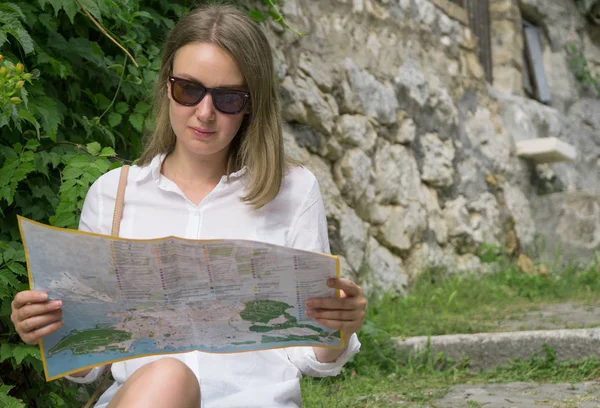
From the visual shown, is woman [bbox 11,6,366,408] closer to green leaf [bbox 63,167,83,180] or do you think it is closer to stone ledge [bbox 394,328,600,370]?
green leaf [bbox 63,167,83,180]

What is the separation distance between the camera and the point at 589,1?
25.6ft

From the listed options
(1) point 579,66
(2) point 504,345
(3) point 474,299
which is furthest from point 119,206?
(1) point 579,66

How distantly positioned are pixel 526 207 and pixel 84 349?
539cm

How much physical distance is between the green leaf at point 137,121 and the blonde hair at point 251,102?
71 centimetres

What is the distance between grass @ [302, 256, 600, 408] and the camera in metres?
2.95

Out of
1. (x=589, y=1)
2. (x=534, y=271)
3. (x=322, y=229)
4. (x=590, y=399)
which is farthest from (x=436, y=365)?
(x=589, y=1)

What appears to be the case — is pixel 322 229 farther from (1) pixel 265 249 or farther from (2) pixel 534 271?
(2) pixel 534 271

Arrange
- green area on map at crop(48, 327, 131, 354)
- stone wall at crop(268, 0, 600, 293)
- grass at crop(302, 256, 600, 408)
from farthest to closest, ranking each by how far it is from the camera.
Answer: stone wall at crop(268, 0, 600, 293) → grass at crop(302, 256, 600, 408) → green area on map at crop(48, 327, 131, 354)

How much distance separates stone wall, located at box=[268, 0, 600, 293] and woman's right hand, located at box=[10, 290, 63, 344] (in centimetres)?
252

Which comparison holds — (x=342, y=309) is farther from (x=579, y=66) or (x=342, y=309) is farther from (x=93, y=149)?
(x=579, y=66)

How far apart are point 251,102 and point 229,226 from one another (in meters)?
0.28

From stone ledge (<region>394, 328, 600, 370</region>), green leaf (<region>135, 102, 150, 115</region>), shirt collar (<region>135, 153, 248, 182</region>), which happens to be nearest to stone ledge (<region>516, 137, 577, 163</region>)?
stone ledge (<region>394, 328, 600, 370</region>)

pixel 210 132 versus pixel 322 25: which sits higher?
pixel 322 25

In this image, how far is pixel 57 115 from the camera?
230 centimetres
